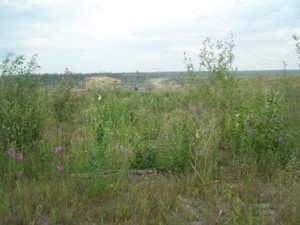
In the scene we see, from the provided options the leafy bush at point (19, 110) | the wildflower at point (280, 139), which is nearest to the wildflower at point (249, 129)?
the wildflower at point (280, 139)

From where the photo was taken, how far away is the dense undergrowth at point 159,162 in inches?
174

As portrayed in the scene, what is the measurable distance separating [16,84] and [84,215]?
123 inches

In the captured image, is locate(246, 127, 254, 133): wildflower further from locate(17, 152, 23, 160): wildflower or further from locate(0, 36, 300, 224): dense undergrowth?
locate(17, 152, 23, 160): wildflower

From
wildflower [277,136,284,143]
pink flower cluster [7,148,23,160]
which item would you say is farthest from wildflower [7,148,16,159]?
wildflower [277,136,284,143]

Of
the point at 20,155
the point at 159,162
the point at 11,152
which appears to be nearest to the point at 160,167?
the point at 159,162

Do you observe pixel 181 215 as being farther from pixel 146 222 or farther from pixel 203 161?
pixel 203 161

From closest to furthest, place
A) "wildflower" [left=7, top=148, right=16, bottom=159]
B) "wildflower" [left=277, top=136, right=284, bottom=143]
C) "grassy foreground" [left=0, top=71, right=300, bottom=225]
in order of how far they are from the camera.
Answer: "grassy foreground" [left=0, top=71, right=300, bottom=225]
"wildflower" [left=7, top=148, right=16, bottom=159]
"wildflower" [left=277, top=136, right=284, bottom=143]

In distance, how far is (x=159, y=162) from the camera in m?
6.01

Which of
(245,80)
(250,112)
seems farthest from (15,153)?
(245,80)

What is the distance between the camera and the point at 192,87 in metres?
7.90

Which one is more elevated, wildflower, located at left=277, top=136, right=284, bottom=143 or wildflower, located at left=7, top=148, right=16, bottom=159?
wildflower, located at left=277, top=136, right=284, bottom=143

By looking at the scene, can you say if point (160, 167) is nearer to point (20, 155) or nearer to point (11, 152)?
point (20, 155)

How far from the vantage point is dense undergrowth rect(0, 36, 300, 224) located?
14.5ft

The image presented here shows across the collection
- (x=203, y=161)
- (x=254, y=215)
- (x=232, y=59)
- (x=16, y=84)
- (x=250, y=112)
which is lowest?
(x=254, y=215)
